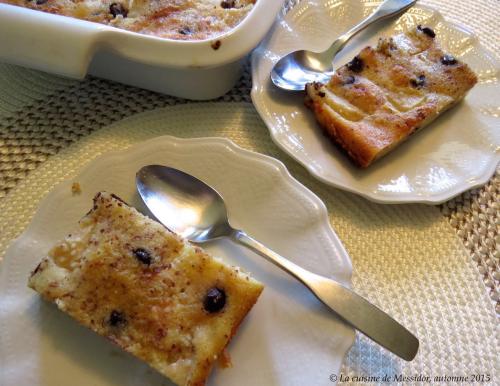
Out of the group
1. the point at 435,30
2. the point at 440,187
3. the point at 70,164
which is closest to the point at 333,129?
the point at 440,187

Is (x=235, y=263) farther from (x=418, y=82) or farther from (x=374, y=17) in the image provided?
(x=374, y=17)

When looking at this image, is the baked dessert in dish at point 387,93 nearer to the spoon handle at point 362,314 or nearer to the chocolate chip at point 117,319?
the spoon handle at point 362,314

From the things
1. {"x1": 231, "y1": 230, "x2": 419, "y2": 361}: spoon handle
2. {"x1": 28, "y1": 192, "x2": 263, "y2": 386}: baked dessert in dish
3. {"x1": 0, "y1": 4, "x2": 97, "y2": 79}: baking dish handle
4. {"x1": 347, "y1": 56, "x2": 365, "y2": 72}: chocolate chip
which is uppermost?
{"x1": 347, "y1": 56, "x2": 365, "y2": 72}: chocolate chip

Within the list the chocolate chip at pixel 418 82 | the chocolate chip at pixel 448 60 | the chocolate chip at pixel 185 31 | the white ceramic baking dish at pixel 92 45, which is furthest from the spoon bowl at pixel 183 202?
the chocolate chip at pixel 448 60

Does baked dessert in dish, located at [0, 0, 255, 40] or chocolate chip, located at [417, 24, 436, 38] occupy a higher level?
chocolate chip, located at [417, 24, 436, 38]

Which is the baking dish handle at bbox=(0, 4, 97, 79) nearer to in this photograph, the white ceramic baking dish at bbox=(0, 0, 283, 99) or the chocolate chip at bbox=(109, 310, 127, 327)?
the white ceramic baking dish at bbox=(0, 0, 283, 99)

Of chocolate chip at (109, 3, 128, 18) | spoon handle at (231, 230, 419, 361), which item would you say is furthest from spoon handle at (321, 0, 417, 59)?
spoon handle at (231, 230, 419, 361)

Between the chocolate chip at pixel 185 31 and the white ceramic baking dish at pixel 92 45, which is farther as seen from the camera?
the chocolate chip at pixel 185 31
